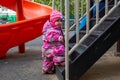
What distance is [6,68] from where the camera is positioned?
19.3 feet

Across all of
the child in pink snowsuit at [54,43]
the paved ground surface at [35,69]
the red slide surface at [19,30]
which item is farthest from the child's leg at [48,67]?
the red slide surface at [19,30]

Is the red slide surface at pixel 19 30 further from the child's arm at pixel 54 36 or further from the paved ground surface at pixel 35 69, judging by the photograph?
the child's arm at pixel 54 36

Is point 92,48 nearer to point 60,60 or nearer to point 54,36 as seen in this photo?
point 60,60

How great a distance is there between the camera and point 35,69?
5.65 metres

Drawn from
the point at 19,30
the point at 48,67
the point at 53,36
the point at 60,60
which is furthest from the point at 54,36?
the point at 19,30

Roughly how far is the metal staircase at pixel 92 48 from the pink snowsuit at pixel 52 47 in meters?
0.17

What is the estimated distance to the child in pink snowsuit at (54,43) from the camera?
4.76m

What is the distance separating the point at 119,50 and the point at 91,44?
264 cm

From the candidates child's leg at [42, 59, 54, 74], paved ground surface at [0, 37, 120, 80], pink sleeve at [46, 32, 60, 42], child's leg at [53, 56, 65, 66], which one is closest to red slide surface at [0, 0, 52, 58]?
paved ground surface at [0, 37, 120, 80]

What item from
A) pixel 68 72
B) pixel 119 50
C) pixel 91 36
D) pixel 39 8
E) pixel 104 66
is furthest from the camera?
pixel 39 8

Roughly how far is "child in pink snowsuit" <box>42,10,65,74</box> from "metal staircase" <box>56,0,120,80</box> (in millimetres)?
159

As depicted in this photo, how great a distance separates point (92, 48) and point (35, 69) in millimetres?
1500

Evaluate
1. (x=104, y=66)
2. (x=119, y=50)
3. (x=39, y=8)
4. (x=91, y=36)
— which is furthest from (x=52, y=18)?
(x=39, y=8)

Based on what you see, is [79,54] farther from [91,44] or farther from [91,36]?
[91,36]
